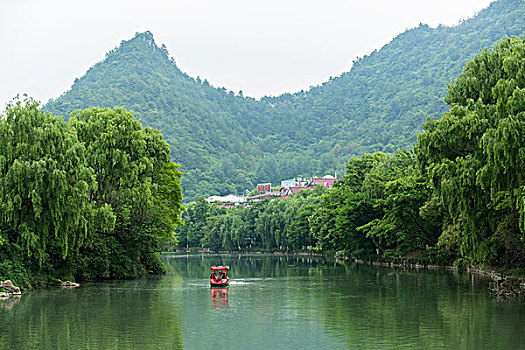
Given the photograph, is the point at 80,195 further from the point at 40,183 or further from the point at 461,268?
the point at 461,268

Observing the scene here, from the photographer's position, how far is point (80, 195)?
3622cm

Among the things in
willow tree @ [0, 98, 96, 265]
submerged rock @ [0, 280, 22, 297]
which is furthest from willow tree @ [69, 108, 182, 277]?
submerged rock @ [0, 280, 22, 297]

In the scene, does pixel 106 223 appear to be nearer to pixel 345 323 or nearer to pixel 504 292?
pixel 345 323

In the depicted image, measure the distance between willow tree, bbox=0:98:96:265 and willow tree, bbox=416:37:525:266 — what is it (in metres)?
19.2

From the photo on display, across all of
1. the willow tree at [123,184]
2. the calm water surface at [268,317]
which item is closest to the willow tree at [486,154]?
the calm water surface at [268,317]

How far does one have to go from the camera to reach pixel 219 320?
25656 millimetres

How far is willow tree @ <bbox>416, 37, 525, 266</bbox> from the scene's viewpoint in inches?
1005

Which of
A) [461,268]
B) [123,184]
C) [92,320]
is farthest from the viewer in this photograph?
[461,268]

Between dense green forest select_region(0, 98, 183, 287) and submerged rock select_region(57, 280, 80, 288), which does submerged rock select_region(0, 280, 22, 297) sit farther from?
submerged rock select_region(57, 280, 80, 288)

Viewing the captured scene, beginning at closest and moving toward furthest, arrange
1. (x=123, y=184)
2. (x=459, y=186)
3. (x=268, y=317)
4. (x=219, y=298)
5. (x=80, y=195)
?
(x=268, y=317)
(x=459, y=186)
(x=219, y=298)
(x=80, y=195)
(x=123, y=184)

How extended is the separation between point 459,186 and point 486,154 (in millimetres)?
1854

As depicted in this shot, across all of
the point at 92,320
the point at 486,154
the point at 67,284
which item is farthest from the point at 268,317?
the point at 67,284

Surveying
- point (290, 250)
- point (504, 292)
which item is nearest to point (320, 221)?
point (290, 250)

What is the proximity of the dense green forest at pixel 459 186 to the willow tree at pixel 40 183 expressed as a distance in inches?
754
